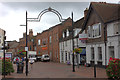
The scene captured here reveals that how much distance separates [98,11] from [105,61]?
670cm

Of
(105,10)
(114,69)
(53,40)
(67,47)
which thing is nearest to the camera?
(114,69)

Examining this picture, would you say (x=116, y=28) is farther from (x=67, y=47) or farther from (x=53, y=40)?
(x=53, y=40)

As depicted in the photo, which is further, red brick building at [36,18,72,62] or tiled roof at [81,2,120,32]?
red brick building at [36,18,72,62]

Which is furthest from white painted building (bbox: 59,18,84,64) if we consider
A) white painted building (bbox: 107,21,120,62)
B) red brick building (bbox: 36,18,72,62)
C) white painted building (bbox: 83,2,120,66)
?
white painted building (bbox: 107,21,120,62)

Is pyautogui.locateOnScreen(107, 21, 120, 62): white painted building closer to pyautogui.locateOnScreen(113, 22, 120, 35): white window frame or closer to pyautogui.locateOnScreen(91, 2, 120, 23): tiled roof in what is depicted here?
pyautogui.locateOnScreen(113, 22, 120, 35): white window frame

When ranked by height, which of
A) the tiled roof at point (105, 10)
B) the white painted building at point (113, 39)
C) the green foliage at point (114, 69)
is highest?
the tiled roof at point (105, 10)

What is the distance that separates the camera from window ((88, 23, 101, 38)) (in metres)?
24.4

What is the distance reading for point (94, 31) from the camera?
84.4 feet

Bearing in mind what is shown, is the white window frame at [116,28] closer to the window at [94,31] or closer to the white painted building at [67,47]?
the window at [94,31]

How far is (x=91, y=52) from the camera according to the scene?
88.5 ft

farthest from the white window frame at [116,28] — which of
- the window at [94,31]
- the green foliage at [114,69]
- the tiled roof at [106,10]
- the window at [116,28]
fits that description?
the green foliage at [114,69]

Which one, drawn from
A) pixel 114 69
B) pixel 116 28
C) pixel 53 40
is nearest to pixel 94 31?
pixel 116 28

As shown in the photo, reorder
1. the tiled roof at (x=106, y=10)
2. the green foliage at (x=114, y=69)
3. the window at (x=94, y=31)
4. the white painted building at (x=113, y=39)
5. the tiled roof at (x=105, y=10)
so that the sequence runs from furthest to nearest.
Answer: the window at (x=94, y=31) → the tiled roof at (x=106, y=10) → the tiled roof at (x=105, y=10) → the white painted building at (x=113, y=39) → the green foliage at (x=114, y=69)

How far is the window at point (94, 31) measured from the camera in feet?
80.2
